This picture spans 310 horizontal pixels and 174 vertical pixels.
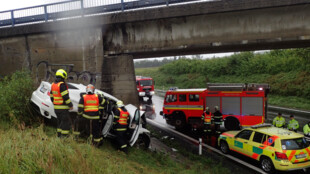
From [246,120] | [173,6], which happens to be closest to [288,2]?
[173,6]

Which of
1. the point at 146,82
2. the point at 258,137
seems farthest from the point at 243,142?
the point at 146,82

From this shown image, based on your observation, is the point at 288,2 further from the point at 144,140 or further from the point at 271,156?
the point at 144,140

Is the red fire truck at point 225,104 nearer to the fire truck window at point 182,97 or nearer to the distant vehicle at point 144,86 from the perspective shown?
the fire truck window at point 182,97

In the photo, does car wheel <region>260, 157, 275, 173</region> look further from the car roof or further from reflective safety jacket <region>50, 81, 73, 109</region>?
reflective safety jacket <region>50, 81, 73, 109</region>

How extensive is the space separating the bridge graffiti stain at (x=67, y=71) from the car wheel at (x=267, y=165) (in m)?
7.77

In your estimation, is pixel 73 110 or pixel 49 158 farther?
pixel 73 110

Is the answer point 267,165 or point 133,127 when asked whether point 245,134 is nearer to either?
point 267,165

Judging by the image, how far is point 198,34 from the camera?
32.5 ft

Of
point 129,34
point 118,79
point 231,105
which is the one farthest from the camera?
point 231,105

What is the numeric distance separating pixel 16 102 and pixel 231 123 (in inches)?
383

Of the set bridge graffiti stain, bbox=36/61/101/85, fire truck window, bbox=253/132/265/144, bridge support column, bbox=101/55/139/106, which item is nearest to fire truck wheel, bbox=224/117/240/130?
fire truck window, bbox=253/132/265/144

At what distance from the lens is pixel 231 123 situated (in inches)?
447

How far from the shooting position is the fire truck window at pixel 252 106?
1079 centimetres

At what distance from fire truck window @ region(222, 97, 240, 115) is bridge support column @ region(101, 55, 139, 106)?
4829 mm
